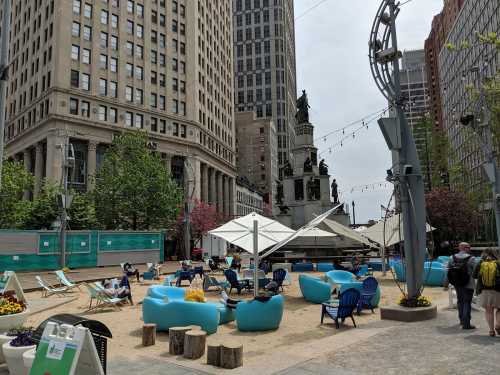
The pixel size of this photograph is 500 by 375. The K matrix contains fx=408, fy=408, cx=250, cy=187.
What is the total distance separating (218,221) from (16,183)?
28003mm

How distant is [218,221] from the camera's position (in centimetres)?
6119

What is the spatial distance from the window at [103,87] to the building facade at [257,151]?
62.0m

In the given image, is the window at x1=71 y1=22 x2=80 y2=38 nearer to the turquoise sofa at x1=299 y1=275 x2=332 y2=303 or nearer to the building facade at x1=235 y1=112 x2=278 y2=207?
the turquoise sofa at x1=299 y1=275 x2=332 y2=303

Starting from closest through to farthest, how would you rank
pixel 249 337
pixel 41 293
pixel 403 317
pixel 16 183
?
pixel 249 337 < pixel 403 317 < pixel 41 293 < pixel 16 183

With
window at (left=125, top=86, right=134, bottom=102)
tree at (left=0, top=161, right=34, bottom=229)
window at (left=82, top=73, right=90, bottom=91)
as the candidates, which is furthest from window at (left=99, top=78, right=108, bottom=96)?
tree at (left=0, top=161, right=34, bottom=229)

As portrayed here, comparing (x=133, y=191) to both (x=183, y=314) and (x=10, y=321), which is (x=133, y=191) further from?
(x=10, y=321)

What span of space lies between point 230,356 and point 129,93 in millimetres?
58009

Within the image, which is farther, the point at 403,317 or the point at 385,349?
the point at 403,317

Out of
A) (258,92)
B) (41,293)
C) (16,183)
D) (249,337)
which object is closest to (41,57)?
(16,183)

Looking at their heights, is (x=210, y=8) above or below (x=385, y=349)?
above

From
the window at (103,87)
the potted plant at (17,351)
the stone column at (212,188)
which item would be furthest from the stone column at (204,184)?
the potted plant at (17,351)

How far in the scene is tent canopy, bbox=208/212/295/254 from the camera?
13125 mm

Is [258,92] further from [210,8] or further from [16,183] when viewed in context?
[16,183]

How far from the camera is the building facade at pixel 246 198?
95700 millimetres
